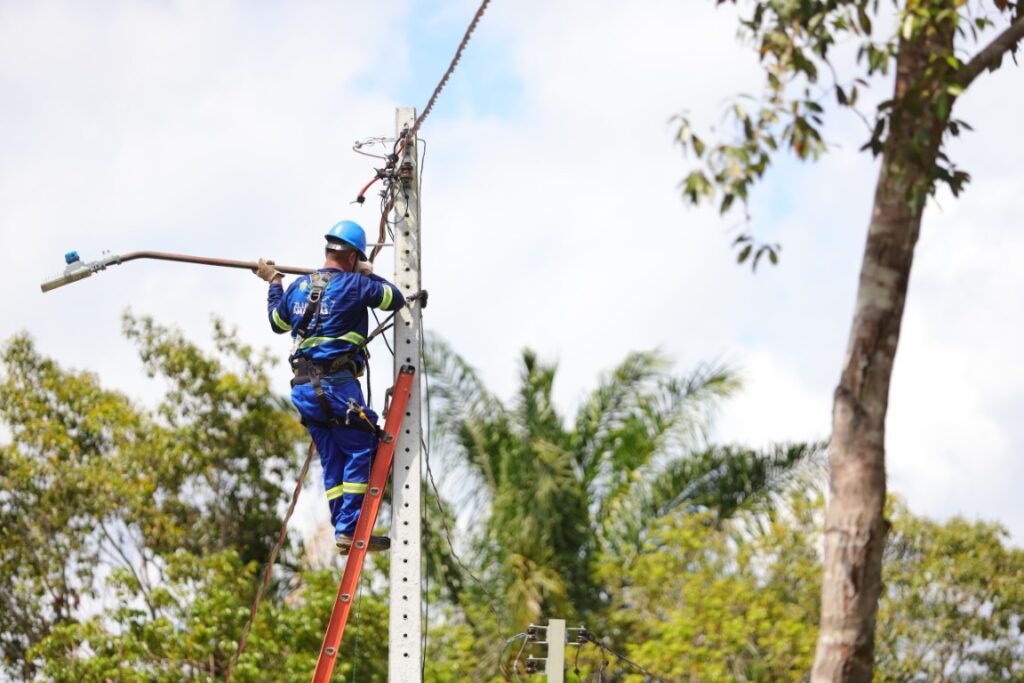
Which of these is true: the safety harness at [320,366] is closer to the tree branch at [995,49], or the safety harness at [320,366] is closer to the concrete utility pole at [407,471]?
the concrete utility pole at [407,471]

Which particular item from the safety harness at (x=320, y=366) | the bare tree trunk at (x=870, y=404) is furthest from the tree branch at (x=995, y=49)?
the safety harness at (x=320, y=366)

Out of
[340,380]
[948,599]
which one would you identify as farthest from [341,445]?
[948,599]

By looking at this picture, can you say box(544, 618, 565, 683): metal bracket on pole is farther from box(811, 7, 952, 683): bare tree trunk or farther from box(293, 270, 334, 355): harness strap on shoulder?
box(811, 7, 952, 683): bare tree trunk

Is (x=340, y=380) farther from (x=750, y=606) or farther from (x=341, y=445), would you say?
(x=750, y=606)

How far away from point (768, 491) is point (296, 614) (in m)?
6.03

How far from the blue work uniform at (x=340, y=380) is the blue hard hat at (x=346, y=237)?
13cm

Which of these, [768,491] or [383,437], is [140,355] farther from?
[383,437]

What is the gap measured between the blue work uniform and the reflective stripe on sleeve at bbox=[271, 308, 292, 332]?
0.14 ft

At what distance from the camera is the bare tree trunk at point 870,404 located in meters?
6.16

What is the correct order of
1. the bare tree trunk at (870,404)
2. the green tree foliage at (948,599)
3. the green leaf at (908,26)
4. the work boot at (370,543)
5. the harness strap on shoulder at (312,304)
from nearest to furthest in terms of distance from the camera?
1. the bare tree trunk at (870,404)
2. the green leaf at (908,26)
3. the work boot at (370,543)
4. the harness strap on shoulder at (312,304)
5. the green tree foliage at (948,599)

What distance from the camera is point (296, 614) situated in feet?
62.5

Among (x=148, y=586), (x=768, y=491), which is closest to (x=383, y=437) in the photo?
(x=768, y=491)

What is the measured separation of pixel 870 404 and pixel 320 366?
10.0 ft

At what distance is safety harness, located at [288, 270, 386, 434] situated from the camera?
816 centimetres
